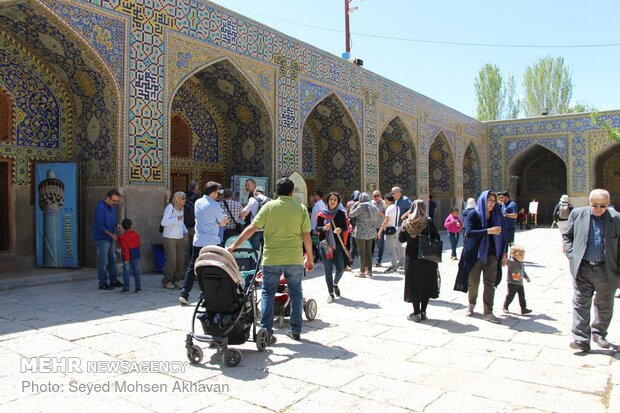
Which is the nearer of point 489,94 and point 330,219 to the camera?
point 330,219

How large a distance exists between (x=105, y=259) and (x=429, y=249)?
13.6 ft

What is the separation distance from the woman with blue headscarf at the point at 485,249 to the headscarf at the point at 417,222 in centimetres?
42

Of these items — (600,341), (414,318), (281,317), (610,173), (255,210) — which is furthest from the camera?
(610,173)

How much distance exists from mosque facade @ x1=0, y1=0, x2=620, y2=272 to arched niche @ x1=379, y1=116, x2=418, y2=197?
0.04m

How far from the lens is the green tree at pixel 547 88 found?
1171 inches

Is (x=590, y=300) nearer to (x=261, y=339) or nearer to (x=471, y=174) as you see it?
(x=261, y=339)

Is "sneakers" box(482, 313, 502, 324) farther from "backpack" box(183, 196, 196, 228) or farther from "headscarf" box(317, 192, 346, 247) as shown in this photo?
"backpack" box(183, 196, 196, 228)

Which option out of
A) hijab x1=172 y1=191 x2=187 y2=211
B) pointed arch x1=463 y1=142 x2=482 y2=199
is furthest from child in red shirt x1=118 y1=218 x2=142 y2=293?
pointed arch x1=463 y1=142 x2=482 y2=199

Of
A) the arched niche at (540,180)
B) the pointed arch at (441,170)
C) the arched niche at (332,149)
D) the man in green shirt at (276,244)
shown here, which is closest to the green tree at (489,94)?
the arched niche at (540,180)

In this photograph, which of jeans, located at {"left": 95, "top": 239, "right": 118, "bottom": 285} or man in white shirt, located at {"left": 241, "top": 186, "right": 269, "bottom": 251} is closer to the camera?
jeans, located at {"left": 95, "top": 239, "right": 118, "bottom": 285}

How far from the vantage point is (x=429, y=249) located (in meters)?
4.75

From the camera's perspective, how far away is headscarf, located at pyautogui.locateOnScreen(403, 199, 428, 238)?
4.86m

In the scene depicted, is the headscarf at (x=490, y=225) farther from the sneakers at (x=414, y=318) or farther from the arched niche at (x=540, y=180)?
the arched niche at (x=540, y=180)

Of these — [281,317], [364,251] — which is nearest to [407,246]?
[281,317]
